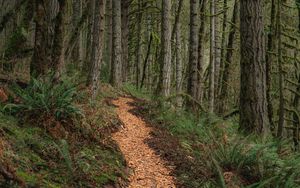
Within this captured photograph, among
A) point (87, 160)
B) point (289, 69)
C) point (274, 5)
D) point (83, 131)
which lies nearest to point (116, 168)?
point (87, 160)

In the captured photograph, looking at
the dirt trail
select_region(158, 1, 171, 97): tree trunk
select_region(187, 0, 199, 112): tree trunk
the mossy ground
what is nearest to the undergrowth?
the dirt trail

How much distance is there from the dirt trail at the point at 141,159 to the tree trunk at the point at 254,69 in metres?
2.18

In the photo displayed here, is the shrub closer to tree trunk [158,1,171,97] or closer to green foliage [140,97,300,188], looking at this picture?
green foliage [140,97,300,188]

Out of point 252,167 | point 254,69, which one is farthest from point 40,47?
point 252,167

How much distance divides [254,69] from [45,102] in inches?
171

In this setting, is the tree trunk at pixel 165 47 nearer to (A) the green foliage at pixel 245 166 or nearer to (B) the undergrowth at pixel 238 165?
(B) the undergrowth at pixel 238 165

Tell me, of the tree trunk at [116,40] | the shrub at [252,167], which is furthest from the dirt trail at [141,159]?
the tree trunk at [116,40]

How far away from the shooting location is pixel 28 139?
5.90 meters

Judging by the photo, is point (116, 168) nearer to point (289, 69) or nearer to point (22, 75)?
point (22, 75)

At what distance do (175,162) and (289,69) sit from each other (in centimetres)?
812

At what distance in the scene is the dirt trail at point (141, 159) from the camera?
641cm

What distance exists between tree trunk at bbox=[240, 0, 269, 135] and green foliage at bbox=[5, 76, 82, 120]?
11.8 ft

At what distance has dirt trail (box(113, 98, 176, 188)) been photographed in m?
6.41

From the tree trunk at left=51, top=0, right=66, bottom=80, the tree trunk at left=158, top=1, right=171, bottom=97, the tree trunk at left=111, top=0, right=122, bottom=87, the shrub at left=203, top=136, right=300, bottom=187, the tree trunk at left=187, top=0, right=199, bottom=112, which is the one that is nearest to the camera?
the shrub at left=203, top=136, right=300, bottom=187
